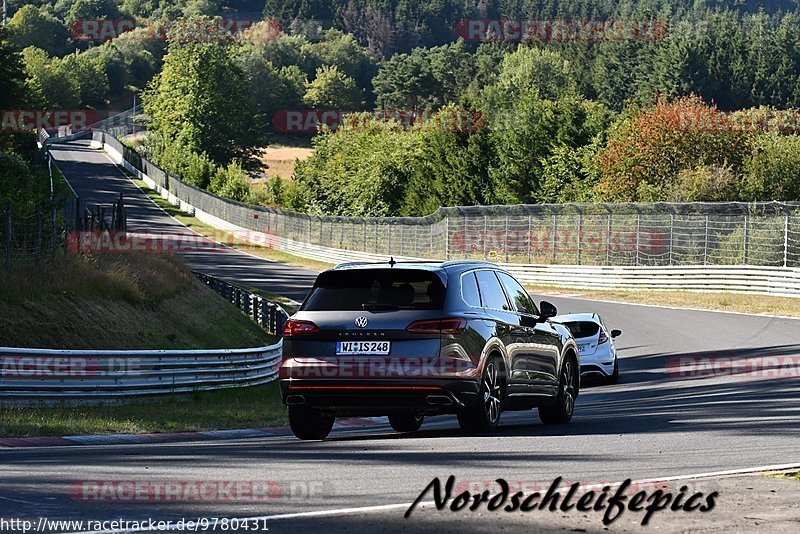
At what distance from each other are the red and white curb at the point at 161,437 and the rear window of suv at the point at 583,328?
658cm

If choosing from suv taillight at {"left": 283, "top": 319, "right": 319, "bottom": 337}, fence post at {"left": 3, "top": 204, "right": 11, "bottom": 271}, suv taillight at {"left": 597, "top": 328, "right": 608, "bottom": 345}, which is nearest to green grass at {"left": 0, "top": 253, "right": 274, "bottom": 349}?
fence post at {"left": 3, "top": 204, "right": 11, "bottom": 271}

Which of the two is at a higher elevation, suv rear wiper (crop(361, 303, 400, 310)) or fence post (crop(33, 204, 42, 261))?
suv rear wiper (crop(361, 303, 400, 310))

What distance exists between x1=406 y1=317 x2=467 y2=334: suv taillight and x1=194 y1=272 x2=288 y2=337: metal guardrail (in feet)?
56.2

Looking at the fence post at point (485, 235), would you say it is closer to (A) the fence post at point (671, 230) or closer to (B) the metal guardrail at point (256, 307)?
(A) the fence post at point (671, 230)

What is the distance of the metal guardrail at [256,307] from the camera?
105ft

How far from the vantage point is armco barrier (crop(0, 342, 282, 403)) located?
684 inches

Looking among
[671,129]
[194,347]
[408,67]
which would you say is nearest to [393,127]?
[671,129]

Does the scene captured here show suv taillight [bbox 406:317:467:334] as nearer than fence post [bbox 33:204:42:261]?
Yes

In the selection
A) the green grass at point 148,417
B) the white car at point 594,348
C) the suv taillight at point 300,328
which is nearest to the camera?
the suv taillight at point 300,328

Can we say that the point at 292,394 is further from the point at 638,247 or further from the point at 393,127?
the point at 393,127

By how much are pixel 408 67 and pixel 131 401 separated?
526 ft

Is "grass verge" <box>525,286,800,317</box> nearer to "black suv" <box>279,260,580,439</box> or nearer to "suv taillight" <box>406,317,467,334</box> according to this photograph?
"black suv" <box>279,260,580,439</box>

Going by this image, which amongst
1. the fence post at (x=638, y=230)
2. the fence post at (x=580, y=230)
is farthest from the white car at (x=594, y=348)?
the fence post at (x=580, y=230)

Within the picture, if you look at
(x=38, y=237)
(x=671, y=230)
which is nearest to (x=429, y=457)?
(x=38, y=237)
